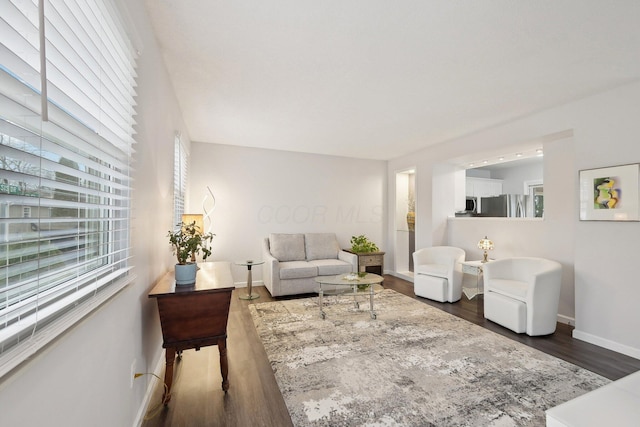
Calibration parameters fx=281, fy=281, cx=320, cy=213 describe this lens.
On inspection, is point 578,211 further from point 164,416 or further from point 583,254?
point 164,416

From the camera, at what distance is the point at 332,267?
183 inches

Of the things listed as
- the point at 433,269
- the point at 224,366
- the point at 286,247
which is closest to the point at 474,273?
the point at 433,269

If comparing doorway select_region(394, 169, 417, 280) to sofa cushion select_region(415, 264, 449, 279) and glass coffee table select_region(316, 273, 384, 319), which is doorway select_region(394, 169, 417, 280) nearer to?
sofa cushion select_region(415, 264, 449, 279)

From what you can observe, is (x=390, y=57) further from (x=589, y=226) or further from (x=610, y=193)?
(x=589, y=226)

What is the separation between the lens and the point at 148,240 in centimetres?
203

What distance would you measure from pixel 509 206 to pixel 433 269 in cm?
185

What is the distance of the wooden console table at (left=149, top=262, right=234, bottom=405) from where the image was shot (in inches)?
74.6

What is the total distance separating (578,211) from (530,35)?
82.0 inches

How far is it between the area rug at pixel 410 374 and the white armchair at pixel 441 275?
0.75 metres

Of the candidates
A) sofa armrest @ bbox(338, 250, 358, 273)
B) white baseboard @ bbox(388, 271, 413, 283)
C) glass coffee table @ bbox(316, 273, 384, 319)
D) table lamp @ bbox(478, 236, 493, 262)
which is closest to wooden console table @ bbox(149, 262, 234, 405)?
glass coffee table @ bbox(316, 273, 384, 319)

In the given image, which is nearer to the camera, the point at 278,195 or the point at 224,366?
the point at 224,366

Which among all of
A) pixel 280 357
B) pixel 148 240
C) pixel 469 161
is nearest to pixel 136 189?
pixel 148 240

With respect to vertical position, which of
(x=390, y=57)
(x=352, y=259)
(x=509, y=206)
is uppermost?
(x=390, y=57)

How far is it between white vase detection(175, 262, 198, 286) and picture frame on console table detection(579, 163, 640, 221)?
12.7 feet
